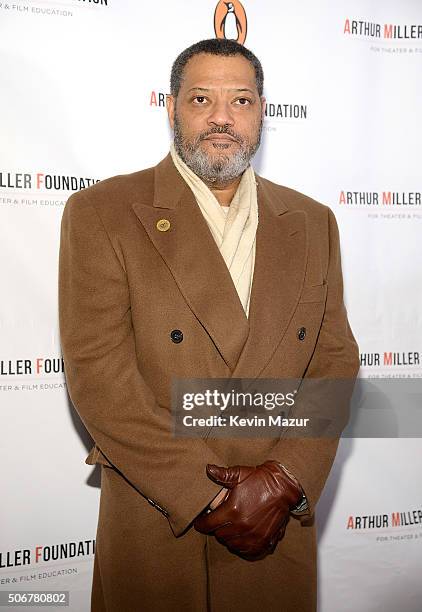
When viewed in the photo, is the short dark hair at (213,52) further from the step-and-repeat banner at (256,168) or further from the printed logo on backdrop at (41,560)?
the printed logo on backdrop at (41,560)

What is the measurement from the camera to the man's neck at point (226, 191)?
1948 mm

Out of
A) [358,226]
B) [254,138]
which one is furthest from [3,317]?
[358,226]

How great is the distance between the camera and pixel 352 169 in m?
2.83

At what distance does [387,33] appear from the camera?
2.83 meters

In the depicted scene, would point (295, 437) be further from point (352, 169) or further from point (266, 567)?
point (352, 169)

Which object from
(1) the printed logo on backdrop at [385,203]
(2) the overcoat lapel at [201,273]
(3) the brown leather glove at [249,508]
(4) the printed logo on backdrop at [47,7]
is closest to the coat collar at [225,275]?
(2) the overcoat lapel at [201,273]

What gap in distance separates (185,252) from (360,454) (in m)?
1.62

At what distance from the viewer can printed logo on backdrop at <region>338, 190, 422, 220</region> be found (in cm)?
284

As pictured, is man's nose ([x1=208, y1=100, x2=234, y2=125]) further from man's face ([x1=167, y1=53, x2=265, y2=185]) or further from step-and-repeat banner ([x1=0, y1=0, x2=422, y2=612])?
step-and-repeat banner ([x1=0, y1=0, x2=422, y2=612])

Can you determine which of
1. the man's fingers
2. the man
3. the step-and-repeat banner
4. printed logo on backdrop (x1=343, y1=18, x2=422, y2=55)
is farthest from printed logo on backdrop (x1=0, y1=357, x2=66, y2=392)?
printed logo on backdrop (x1=343, y1=18, x2=422, y2=55)

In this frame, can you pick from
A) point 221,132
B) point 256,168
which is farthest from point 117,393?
point 256,168

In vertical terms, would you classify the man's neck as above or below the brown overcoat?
above

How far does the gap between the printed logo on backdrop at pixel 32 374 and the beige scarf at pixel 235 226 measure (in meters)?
0.99

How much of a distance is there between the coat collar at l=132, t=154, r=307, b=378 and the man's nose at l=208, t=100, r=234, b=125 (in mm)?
176
